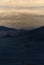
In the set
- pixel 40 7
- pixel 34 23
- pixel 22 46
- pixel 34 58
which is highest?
pixel 40 7

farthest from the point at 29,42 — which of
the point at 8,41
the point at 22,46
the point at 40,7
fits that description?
the point at 40,7

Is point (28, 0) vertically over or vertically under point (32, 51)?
over

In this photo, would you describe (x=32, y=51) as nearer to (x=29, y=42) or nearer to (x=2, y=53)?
(x=29, y=42)

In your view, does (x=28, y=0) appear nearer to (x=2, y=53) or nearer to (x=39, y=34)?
Answer: (x=39, y=34)

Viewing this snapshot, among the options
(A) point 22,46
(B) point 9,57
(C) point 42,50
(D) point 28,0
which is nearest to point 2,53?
(B) point 9,57

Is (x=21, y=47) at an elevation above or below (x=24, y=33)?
below

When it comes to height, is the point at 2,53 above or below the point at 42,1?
below
